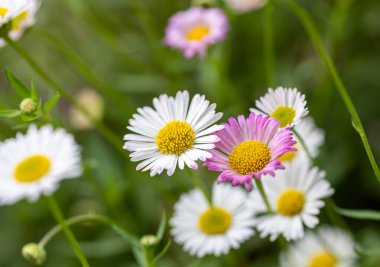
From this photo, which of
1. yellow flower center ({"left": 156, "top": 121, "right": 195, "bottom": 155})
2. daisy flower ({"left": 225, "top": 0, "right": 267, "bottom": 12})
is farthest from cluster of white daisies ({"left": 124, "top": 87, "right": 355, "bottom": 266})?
daisy flower ({"left": 225, "top": 0, "right": 267, "bottom": 12})

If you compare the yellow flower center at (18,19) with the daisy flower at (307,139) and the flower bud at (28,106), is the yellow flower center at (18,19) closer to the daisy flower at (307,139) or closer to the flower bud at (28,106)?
the flower bud at (28,106)

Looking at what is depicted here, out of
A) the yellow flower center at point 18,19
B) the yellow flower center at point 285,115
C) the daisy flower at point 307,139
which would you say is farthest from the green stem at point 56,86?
the yellow flower center at point 285,115

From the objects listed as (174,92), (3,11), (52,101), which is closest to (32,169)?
(52,101)

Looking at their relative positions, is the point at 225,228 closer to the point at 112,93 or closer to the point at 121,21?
the point at 112,93

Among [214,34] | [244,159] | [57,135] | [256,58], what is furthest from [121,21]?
[244,159]

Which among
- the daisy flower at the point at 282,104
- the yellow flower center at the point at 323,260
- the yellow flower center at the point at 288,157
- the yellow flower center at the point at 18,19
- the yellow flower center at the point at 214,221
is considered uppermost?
the yellow flower center at the point at 18,19

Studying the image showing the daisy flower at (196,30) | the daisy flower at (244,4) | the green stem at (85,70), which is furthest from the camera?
the daisy flower at (244,4)

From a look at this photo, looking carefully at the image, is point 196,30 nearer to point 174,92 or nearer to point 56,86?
point 174,92

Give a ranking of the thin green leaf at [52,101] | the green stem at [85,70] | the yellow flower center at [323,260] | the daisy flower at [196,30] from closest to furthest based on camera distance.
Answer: the thin green leaf at [52,101], the yellow flower center at [323,260], the green stem at [85,70], the daisy flower at [196,30]
